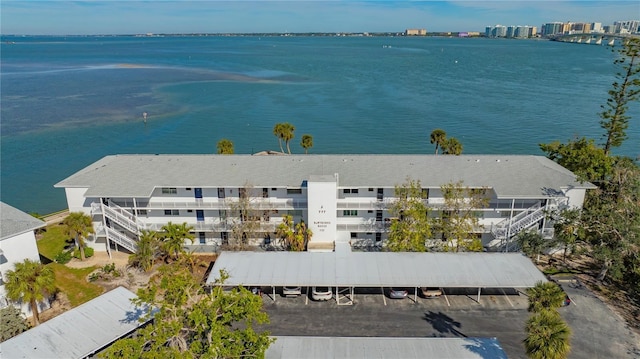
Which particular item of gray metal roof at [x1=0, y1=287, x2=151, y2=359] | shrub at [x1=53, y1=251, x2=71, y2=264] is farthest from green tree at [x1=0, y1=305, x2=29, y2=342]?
shrub at [x1=53, y1=251, x2=71, y2=264]

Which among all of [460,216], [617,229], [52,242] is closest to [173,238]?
[52,242]

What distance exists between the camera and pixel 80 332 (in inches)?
1075

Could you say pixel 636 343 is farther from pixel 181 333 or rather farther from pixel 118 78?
pixel 118 78

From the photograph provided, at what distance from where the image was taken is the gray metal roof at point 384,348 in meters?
26.2

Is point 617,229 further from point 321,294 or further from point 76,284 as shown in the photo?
point 76,284

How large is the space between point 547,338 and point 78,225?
119ft

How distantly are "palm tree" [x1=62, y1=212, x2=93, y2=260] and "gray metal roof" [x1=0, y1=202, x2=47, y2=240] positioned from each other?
5.40 m

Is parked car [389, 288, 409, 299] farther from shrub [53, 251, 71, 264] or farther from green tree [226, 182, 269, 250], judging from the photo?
shrub [53, 251, 71, 264]

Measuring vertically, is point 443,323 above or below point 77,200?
below

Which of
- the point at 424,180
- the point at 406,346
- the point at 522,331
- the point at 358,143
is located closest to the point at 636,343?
the point at 522,331

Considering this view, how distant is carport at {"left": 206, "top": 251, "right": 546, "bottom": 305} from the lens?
3284cm

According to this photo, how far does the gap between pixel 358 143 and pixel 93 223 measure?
5418cm

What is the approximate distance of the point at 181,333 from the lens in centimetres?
2417

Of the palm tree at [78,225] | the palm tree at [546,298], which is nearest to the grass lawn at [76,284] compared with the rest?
the palm tree at [78,225]
